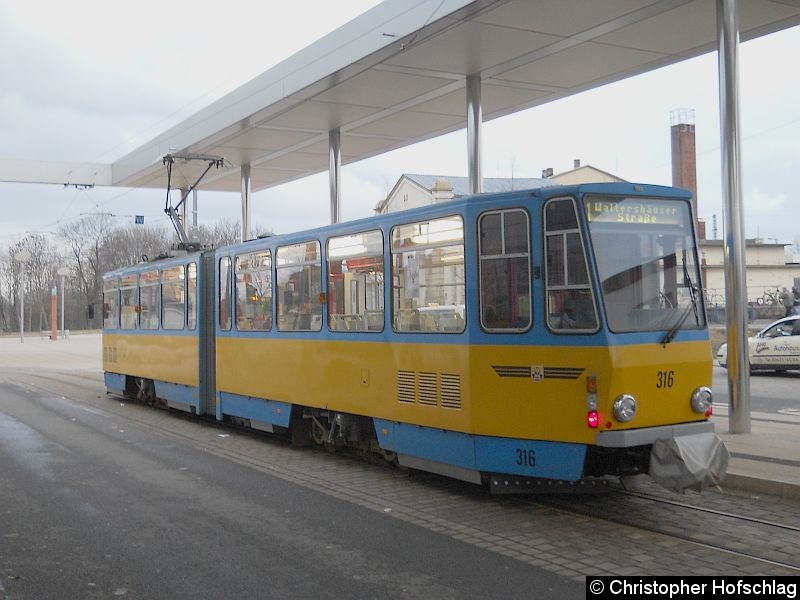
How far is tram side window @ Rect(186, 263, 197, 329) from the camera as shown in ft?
49.0

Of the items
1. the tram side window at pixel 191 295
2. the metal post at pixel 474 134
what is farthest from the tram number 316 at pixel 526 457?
the tram side window at pixel 191 295

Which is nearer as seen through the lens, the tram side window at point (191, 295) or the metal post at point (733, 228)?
the metal post at point (733, 228)

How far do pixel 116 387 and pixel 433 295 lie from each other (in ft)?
42.8

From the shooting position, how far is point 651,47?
14031 mm

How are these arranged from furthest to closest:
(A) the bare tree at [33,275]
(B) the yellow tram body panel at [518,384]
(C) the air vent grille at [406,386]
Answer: (A) the bare tree at [33,275], (C) the air vent grille at [406,386], (B) the yellow tram body panel at [518,384]

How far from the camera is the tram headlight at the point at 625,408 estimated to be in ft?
24.2

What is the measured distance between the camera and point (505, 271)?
8.13m

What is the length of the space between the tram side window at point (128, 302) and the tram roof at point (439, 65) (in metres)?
3.74

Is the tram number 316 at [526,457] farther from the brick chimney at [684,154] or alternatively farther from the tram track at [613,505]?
the brick chimney at [684,154]

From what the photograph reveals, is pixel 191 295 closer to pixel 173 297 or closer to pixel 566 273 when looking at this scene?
pixel 173 297

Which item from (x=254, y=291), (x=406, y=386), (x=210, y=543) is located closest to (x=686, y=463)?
(x=406, y=386)

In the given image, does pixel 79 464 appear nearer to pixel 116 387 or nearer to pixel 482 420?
pixel 482 420

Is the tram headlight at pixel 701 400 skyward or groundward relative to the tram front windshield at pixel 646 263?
groundward

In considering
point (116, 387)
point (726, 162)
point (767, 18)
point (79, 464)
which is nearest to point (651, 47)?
point (767, 18)
